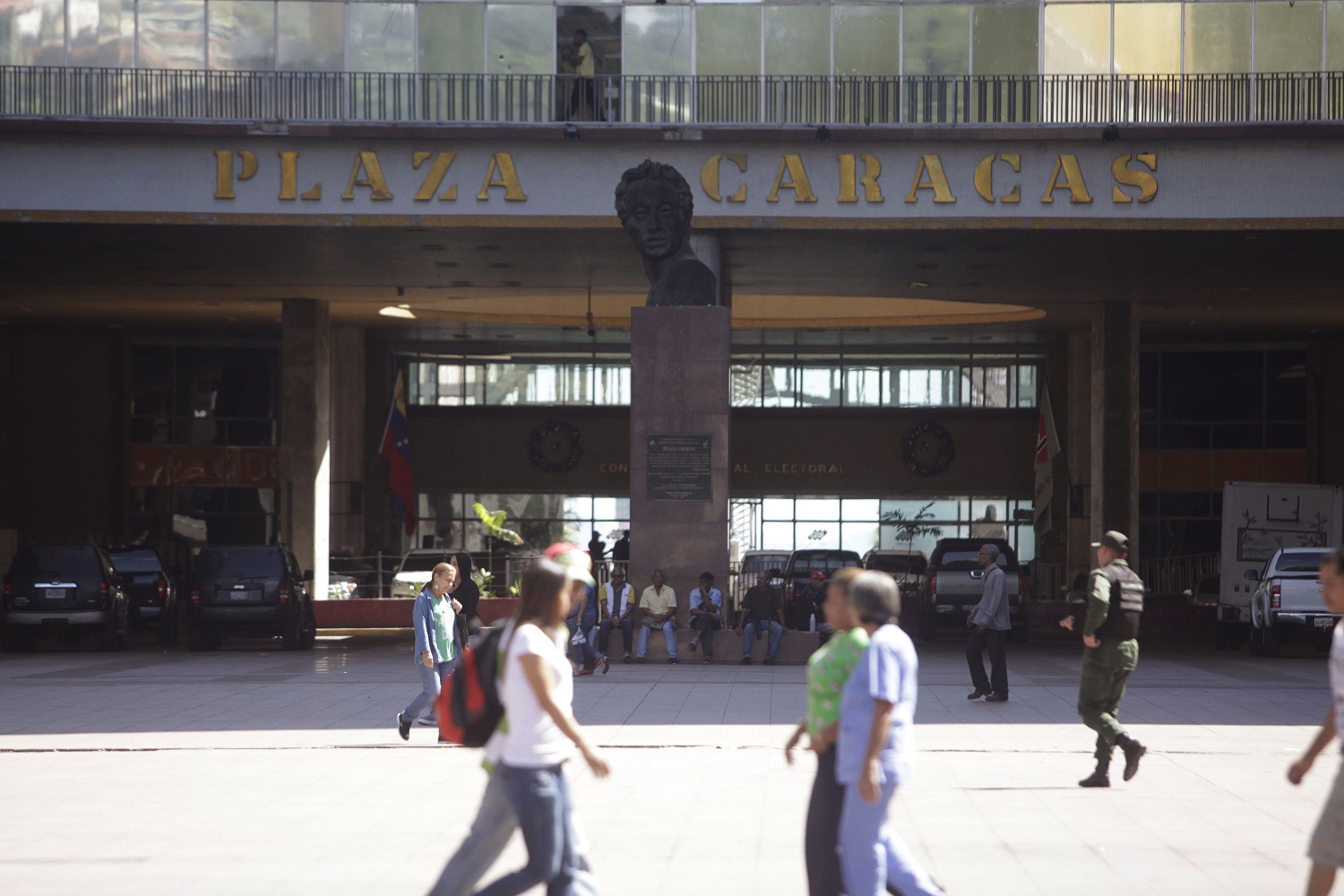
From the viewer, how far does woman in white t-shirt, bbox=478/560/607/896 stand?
5859 mm

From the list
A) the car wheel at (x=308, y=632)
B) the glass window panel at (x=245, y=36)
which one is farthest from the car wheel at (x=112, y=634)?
the glass window panel at (x=245, y=36)

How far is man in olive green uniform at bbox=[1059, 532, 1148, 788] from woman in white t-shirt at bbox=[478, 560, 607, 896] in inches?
213

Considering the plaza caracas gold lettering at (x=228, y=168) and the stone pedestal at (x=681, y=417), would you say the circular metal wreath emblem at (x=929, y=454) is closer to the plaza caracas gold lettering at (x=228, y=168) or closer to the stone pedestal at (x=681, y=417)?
the stone pedestal at (x=681, y=417)

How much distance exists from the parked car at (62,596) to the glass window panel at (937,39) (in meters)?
15.4

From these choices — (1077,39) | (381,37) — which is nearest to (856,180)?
(1077,39)

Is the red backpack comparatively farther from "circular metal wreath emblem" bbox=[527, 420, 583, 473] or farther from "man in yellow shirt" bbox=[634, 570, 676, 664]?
"circular metal wreath emblem" bbox=[527, 420, 583, 473]

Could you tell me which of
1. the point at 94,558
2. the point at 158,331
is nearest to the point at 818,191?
the point at 94,558

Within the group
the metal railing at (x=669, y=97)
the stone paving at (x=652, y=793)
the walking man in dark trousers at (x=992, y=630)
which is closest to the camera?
the stone paving at (x=652, y=793)

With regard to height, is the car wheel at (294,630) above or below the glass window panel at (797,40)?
below

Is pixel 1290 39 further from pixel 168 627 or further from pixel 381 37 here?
pixel 168 627

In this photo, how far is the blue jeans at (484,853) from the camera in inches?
233

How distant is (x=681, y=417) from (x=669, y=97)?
616 centimetres

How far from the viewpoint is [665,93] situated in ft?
87.2

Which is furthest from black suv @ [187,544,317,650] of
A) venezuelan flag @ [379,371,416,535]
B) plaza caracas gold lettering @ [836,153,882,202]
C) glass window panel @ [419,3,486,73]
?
venezuelan flag @ [379,371,416,535]
